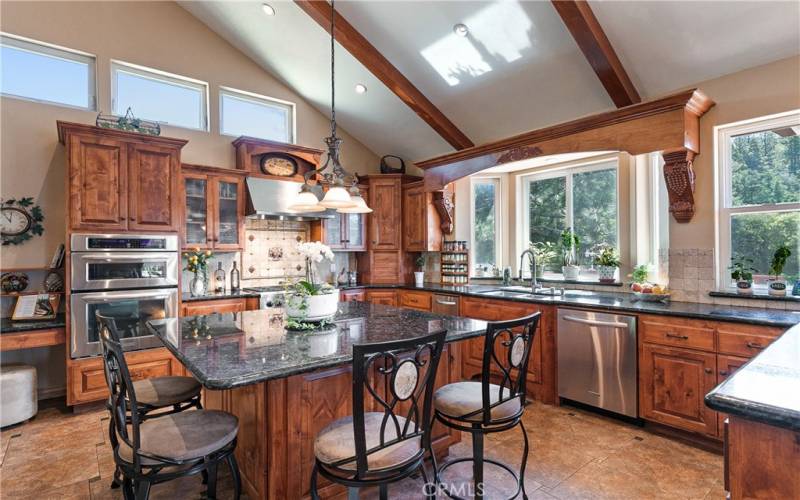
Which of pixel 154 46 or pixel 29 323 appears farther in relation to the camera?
pixel 154 46

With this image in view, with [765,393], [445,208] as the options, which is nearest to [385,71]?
[445,208]

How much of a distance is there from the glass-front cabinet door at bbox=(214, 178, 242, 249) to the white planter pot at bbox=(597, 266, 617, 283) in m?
3.99

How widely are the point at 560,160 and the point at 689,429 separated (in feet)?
9.34

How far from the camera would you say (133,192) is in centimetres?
366

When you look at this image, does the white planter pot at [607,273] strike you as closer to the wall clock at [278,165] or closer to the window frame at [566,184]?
the window frame at [566,184]

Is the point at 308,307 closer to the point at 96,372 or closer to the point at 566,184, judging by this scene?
the point at 96,372

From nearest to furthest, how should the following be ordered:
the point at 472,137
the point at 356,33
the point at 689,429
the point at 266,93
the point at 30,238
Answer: the point at 689,429 < the point at 30,238 < the point at 356,33 < the point at 472,137 < the point at 266,93

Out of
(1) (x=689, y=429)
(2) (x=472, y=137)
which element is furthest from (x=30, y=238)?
(1) (x=689, y=429)

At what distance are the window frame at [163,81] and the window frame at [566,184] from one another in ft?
12.8

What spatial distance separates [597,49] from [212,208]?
399 centimetres

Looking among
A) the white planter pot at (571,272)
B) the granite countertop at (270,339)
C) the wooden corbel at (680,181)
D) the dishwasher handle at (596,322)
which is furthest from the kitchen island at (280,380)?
the white planter pot at (571,272)

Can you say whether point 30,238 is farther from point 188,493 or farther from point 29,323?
point 188,493

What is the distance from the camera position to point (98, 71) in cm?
405

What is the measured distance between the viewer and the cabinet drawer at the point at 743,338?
8.08ft
